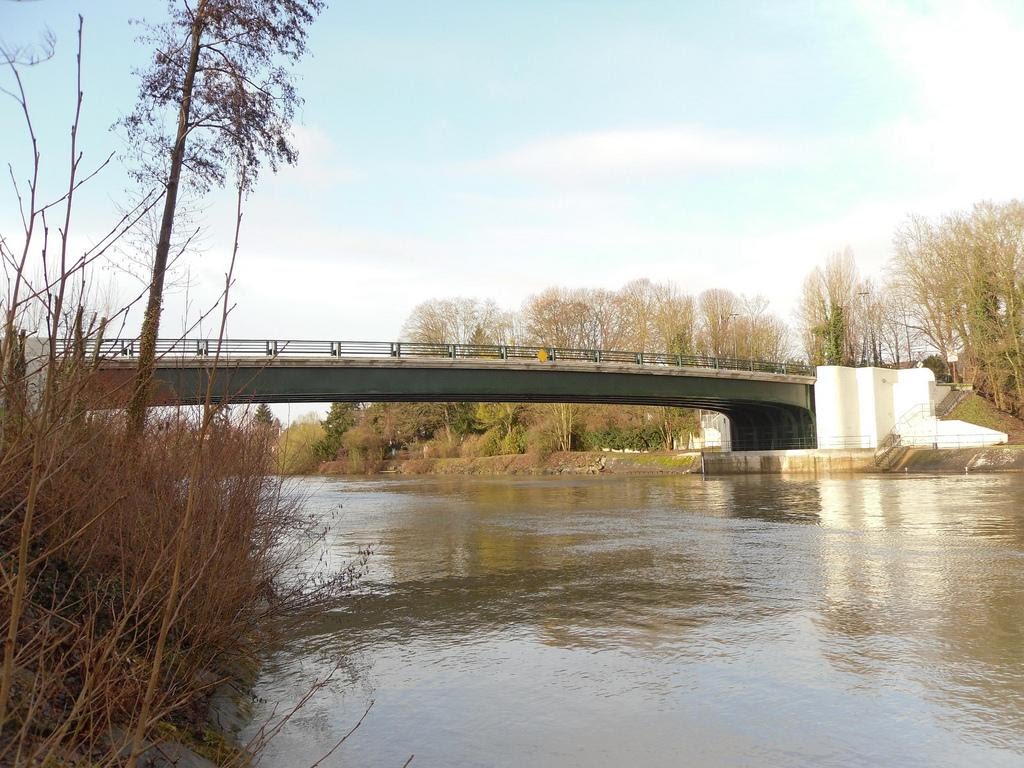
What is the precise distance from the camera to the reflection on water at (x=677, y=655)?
6.47 m

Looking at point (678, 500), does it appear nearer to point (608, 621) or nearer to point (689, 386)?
point (689, 386)

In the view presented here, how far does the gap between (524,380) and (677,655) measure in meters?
31.8

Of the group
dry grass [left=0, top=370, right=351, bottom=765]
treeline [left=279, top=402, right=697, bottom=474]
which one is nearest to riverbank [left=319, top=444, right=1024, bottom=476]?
treeline [left=279, top=402, right=697, bottom=474]

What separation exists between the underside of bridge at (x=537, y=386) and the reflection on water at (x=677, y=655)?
51.3ft

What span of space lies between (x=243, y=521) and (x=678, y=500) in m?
25.6

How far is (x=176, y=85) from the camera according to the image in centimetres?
1617

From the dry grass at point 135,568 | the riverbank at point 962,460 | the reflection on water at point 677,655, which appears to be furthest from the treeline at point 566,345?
the dry grass at point 135,568

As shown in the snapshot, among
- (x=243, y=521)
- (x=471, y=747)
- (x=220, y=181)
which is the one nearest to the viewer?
(x=471, y=747)

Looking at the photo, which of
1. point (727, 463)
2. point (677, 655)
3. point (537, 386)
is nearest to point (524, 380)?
point (537, 386)

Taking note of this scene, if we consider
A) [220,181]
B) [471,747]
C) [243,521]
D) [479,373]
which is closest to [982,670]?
[471,747]

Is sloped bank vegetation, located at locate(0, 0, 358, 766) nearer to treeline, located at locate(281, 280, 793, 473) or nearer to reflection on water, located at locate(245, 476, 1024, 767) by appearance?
reflection on water, located at locate(245, 476, 1024, 767)

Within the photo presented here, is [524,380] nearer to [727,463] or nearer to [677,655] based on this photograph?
[727,463]

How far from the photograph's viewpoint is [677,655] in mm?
8820

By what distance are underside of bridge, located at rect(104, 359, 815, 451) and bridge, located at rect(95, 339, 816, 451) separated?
0.05 metres
